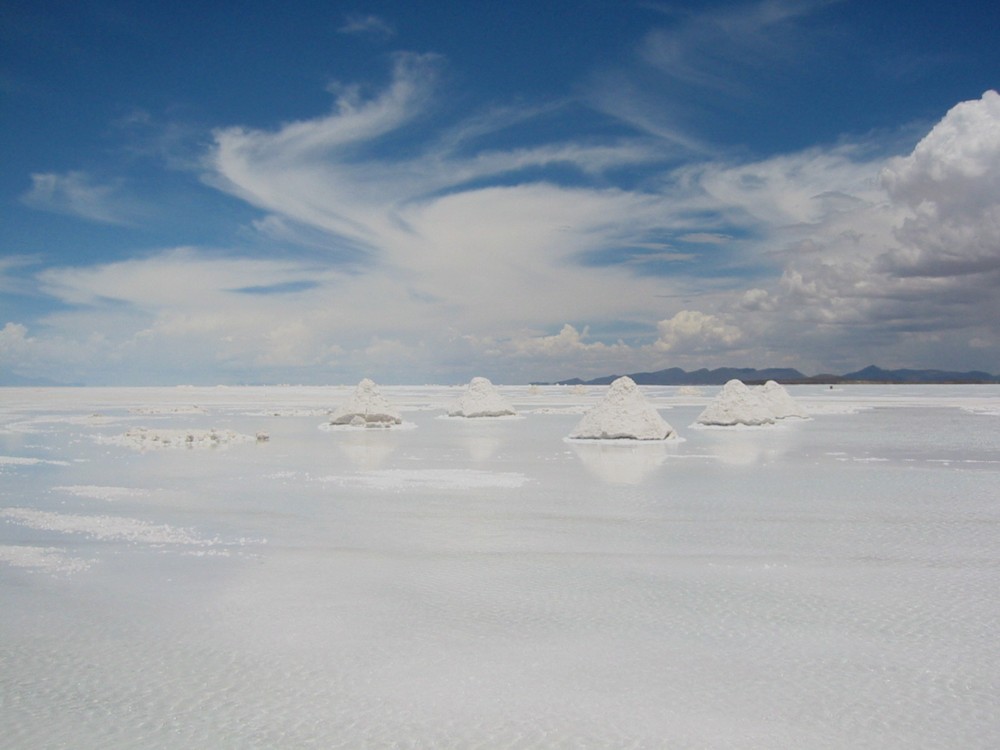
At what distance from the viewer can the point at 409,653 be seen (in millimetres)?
4129

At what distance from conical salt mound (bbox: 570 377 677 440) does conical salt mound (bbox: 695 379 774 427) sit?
4.82 m

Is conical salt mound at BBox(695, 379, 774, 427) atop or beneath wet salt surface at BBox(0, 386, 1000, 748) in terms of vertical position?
atop

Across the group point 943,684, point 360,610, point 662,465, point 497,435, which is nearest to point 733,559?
point 943,684

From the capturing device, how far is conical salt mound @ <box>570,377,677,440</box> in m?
17.8

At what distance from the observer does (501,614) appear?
15.8 feet

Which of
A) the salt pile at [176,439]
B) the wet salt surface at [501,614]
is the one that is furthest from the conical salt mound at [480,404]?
the wet salt surface at [501,614]

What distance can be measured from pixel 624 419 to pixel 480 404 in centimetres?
1076

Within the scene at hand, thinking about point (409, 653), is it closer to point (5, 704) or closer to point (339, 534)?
point (5, 704)

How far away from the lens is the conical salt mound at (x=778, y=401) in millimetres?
27047

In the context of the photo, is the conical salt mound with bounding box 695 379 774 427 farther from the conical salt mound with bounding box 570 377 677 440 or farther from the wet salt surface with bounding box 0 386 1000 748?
the wet salt surface with bounding box 0 386 1000 748

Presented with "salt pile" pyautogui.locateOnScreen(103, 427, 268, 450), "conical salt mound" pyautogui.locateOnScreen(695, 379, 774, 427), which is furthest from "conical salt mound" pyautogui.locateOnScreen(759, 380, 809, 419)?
"salt pile" pyautogui.locateOnScreen(103, 427, 268, 450)

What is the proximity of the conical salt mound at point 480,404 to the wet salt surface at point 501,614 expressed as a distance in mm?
17282

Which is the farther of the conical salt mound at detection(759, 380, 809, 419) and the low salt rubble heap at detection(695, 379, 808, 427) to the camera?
the conical salt mound at detection(759, 380, 809, 419)

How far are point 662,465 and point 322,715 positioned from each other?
10233mm
